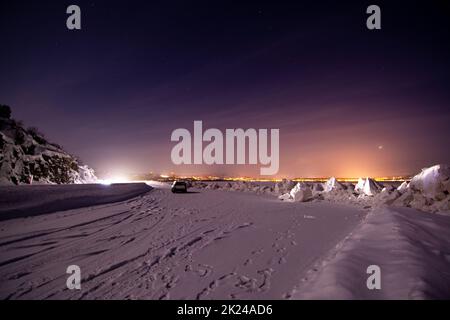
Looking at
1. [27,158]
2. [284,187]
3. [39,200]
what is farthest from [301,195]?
[27,158]

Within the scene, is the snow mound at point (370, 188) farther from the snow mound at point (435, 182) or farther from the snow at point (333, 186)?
the snow mound at point (435, 182)

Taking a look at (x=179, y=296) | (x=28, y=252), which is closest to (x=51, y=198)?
(x=28, y=252)

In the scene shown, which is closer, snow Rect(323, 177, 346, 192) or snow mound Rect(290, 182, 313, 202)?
snow mound Rect(290, 182, 313, 202)

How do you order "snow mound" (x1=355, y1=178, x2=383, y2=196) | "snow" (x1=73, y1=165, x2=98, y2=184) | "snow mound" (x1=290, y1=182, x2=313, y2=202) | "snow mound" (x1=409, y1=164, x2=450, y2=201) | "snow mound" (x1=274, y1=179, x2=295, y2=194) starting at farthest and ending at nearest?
"snow mound" (x1=274, y1=179, x2=295, y2=194) < "snow" (x1=73, y1=165, x2=98, y2=184) < "snow mound" (x1=355, y1=178, x2=383, y2=196) < "snow mound" (x1=290, y1=182, x2=313, y2=202) < "snow mound" (x1=409, y1=164, x2=450, y2=201)

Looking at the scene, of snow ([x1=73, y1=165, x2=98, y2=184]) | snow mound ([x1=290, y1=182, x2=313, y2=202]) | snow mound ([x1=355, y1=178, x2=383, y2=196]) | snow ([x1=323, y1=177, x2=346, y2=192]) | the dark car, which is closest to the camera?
snow mound ([x1=290, y1=182, x2=313, y2=202])

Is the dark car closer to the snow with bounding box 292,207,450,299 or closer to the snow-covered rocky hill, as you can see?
the snow-covered rocky hill

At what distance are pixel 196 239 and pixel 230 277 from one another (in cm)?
272

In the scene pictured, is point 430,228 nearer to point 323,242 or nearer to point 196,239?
point 323,242

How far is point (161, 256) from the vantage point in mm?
5305

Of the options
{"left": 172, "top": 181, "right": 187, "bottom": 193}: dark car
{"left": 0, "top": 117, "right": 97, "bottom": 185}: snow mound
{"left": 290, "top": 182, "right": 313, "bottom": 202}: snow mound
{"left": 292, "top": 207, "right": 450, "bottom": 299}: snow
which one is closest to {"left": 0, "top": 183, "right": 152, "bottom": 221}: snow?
{"left": 0, "top": 117, "right": 97, "bottom": 185}: snow mound

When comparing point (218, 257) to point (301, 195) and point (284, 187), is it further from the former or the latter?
point (284, 187)

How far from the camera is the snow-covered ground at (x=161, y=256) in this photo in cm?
376

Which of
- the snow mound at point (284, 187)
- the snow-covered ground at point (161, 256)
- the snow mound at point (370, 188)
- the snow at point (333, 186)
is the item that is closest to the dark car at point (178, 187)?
the snow mound at point (284, 187)

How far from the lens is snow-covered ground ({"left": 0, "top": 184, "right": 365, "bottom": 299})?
3756mm
